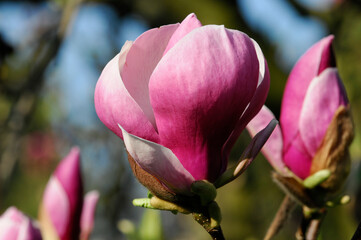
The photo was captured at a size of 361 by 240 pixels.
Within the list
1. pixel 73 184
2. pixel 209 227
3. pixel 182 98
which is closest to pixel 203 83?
pixel 182 98

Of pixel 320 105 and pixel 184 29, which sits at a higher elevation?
pixel 184 29

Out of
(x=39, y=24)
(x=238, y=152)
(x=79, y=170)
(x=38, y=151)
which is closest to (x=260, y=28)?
(x=238, y=152)

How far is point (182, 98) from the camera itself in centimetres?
40

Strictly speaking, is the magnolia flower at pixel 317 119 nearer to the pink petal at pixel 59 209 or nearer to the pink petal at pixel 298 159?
the pink petal at pixel 298 159

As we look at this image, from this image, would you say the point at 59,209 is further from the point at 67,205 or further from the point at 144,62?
the point at 144,62

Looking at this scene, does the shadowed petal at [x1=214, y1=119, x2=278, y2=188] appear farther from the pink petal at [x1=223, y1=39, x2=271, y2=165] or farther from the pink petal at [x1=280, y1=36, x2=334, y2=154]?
the pink petal at [x1=280, y1=36, x2=334, y2=154]

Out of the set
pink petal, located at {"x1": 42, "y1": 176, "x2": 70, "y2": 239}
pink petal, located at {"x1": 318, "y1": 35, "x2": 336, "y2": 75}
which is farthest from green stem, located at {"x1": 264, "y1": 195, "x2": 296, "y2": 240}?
pink petal, located at {"x1": 42, "y1": 176, "x2": 70, "y2": 239}

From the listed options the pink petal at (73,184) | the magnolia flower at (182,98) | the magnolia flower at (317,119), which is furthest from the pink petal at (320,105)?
the pink petal at (73,184)

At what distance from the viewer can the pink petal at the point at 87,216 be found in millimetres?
672

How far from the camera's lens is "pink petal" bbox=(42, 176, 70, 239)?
26.0 inches

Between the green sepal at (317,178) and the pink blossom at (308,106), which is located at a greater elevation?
the pink blossom at (308,106)

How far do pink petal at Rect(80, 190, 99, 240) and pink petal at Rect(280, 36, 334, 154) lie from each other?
288 millimetres

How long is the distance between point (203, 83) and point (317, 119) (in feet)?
0.71

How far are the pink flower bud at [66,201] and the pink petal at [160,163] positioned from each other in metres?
0.26
